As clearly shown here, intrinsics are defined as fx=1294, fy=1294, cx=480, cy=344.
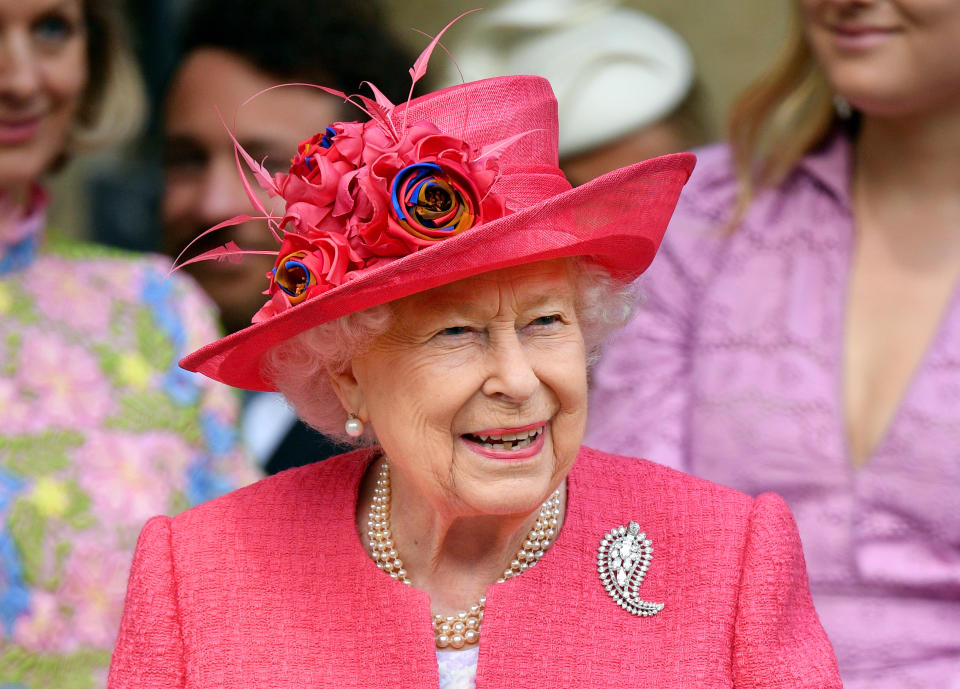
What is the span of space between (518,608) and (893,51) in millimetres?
1396

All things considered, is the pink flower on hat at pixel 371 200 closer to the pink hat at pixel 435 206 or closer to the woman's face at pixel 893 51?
the pink hat at pixel 435 206

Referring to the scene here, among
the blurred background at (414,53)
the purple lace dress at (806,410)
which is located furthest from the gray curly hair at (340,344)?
the blurred background at (414,53)

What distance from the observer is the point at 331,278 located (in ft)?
5.73

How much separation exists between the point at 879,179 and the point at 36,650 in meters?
2.14

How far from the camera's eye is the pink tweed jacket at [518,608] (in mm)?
1908

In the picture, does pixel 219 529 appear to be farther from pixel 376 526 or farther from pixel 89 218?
pixel 89 218

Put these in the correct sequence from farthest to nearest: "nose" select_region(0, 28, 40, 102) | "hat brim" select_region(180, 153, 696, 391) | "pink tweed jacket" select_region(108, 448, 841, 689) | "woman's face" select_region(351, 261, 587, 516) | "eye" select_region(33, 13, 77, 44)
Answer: "eye" select_region(33, 13, 77, 44) < "nose" select_region(0, 28, 40, 102) < "pink tweed jacket" select_region(108, 448, 841, 689) < "woman's face" select_region(351, 261, 587, 516) < "hat brim" select_region(180, 153, 696, 391)

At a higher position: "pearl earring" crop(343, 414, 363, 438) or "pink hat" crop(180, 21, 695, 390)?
"pink hat" crop(180, 21, 695, 390)

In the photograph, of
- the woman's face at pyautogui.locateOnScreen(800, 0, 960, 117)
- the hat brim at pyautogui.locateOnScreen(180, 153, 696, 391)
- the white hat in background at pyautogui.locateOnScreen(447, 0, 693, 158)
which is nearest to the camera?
the hat brim at pyautogui.locateOnScreen(180, 153, 696, 391)

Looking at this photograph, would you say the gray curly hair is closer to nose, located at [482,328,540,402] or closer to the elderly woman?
the elderly woman

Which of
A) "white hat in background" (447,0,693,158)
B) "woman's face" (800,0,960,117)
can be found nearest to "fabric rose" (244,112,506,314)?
"woman's face" (800,0,960,117)

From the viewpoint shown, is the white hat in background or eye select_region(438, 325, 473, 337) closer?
eye select_region(438, 325, 473, 337)

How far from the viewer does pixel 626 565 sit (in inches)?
78.3

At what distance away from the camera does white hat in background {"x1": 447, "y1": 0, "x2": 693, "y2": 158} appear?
376 centimetres
